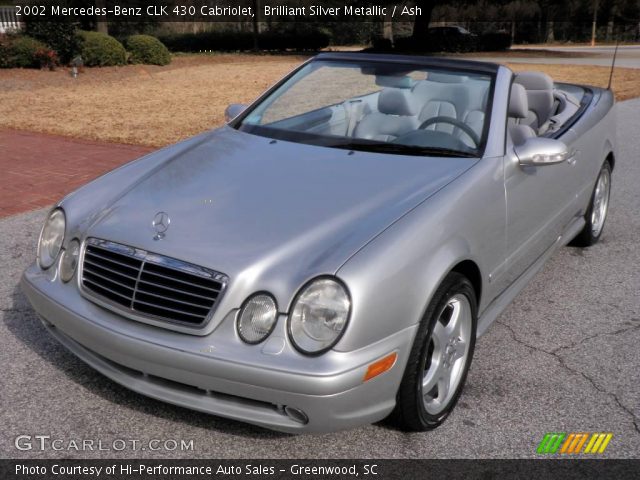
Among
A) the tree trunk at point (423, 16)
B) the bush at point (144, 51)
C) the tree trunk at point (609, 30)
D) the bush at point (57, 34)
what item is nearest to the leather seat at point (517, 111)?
the bush at point (57, 34)

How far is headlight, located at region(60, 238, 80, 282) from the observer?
10.4ft

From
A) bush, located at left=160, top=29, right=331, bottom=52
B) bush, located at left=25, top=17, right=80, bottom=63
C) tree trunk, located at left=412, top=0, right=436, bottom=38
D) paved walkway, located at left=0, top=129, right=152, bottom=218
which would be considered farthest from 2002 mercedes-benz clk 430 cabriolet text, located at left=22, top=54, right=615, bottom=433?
tree trunk, located at left=412, top=0, right=436, bottom=38

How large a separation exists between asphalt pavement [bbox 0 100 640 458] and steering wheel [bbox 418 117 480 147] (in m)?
1.09

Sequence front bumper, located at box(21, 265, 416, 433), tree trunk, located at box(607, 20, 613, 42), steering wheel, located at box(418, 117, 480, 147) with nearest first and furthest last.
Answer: front bumper, located at box(21, 265, 416, 433) < steering wheel, located at box(418, 117, 480, 147) < tree trunk, located at box(607, 20, 613, 42)

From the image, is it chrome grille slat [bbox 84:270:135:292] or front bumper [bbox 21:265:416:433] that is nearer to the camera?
front bumper [bbox 21:265:416:433]

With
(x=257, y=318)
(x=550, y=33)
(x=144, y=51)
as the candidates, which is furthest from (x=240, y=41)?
(x=257, y=318)

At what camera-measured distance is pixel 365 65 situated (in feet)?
14.8

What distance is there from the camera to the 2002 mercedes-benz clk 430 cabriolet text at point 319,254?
104 inches

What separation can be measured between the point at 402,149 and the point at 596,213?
7.94 feet

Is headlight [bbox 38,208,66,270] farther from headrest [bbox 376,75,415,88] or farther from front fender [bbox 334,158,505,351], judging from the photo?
headrest [bbox 376,75,415,88]

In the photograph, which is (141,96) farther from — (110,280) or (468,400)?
(468,400)

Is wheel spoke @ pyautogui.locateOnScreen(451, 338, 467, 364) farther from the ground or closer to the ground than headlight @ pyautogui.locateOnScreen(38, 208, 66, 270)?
closer to the ground

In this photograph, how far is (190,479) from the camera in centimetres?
281

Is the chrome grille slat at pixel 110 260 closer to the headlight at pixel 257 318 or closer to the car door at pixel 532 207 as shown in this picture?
the headlight at pixel 257 318
